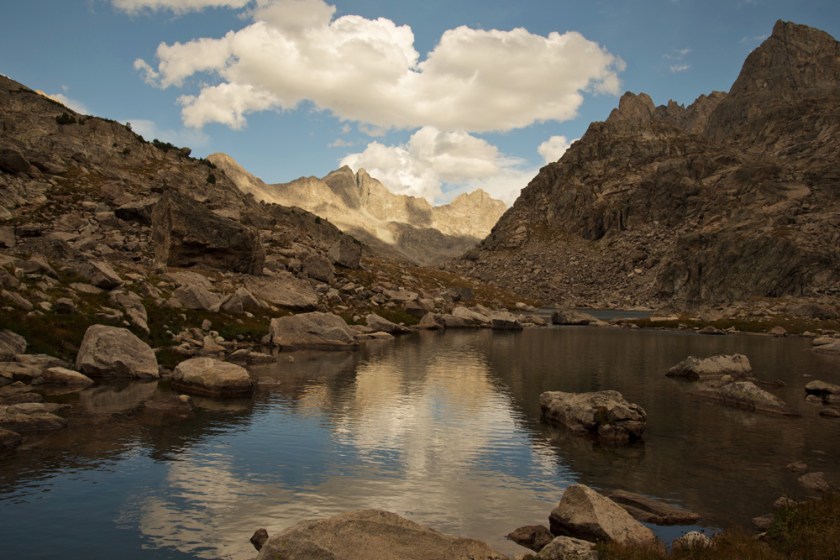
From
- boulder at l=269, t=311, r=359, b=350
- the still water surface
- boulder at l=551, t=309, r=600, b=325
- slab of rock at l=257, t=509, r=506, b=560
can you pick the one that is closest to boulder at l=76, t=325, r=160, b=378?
the still water surface

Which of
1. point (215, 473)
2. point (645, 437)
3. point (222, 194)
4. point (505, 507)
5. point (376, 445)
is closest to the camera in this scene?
point (505, 507)

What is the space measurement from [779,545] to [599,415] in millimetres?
14714

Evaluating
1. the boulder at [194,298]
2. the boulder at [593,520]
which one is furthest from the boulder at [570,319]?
the boulder at [593,520]

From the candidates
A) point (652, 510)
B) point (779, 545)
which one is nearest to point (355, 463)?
point (652, 510)

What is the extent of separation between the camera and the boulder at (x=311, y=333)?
52406 millimetres

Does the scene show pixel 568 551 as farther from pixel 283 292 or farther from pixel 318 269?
pixel 318 269

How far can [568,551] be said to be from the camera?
42.3ft

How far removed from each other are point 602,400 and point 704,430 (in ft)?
17.9

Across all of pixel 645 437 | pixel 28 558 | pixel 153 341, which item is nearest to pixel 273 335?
pixel 153 341

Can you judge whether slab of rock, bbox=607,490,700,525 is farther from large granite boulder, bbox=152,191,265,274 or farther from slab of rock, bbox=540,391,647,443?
large granite boulder, bbox=152,191,265,274

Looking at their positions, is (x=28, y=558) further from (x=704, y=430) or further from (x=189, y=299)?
(x=189, y=299)

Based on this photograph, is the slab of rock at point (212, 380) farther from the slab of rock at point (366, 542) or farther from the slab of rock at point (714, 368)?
the slab of rock at point (714, 368)

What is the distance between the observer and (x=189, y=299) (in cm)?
4884

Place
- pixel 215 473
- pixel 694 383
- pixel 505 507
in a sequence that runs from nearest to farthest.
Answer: pixel 505 507 → pixel 215 473 → pixel 694 383
